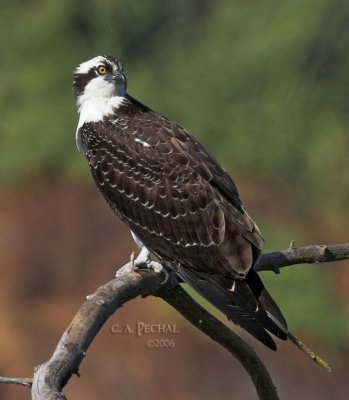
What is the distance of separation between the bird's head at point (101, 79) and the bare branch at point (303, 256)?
2097 millimetres

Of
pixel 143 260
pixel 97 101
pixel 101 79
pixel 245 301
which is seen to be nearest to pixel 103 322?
pixel 245 301

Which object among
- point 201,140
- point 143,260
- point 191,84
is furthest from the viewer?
point 191,84

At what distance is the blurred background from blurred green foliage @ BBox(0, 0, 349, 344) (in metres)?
0.03

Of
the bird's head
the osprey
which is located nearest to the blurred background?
the bird's head

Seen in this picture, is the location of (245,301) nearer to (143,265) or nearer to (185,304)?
(185,304)

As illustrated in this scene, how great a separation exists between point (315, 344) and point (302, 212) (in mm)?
3527

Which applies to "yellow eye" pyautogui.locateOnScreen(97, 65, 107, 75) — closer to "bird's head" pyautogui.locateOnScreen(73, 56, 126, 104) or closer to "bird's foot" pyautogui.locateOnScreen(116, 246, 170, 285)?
"bird's head" pyautogui.locateOnScreen(73, 56, 126, 104)

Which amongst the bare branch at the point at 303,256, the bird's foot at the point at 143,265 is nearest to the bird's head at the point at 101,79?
the bird's foot at the point at 143,265

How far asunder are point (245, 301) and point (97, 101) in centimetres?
220

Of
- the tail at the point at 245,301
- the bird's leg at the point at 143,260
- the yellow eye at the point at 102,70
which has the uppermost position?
the yellow eye at the point at 102,70

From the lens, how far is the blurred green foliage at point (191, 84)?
17828 mm

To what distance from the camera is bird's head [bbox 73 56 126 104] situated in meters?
8.48

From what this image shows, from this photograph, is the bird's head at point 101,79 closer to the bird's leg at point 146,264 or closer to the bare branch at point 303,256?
the bird's leg at point 146,264

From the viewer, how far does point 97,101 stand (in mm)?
8398
